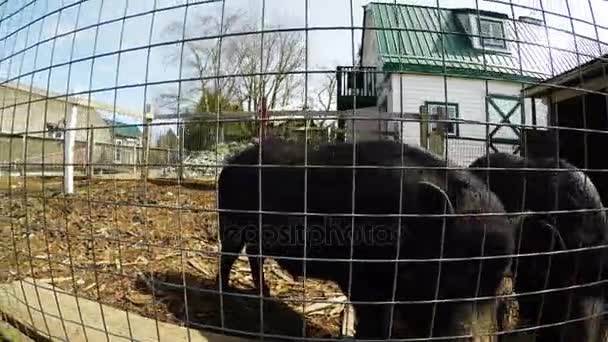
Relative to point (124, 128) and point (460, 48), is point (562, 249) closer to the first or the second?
point (460, 48)

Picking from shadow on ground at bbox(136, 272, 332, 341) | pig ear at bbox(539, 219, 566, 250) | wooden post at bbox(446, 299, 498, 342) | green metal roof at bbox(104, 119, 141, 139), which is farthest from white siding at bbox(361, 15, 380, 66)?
shadow on ground at bbox(136, 272, 332, 341)

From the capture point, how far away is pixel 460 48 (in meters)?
2.64

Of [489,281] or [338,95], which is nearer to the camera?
[338,95]

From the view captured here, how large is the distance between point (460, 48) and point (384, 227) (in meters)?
1.14

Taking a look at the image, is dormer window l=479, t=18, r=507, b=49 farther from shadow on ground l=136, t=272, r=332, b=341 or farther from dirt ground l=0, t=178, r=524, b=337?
shadow on ground l=136, t=272, r=332, b=341

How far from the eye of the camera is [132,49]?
234cm

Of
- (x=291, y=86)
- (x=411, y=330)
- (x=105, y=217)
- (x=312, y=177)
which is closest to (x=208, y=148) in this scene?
(x=312, y=177)

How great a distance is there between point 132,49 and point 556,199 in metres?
2.72

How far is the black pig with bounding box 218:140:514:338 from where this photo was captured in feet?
8.82

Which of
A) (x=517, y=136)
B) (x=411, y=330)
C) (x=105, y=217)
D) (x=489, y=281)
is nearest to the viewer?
(x=489, y=281)

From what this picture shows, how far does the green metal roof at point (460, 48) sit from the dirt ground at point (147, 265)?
1387mm

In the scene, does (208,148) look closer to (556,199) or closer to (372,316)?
(372,316)

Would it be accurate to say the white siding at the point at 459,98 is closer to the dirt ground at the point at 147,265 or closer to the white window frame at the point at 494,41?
the white window frame at the point at 494,41

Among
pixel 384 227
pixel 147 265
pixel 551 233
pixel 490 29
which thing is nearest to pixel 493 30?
pixel 490 29
